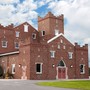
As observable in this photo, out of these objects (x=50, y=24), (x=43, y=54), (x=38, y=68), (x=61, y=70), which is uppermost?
(x=50, y=24)

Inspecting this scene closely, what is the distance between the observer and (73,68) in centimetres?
6328

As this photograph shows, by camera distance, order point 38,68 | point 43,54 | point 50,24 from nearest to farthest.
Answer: point 38,68 → point 43,54 → point 50,24

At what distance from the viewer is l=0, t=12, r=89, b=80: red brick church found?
5681cm

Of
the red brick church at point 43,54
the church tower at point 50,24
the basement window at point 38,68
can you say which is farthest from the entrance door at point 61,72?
the church tower at point 50,24

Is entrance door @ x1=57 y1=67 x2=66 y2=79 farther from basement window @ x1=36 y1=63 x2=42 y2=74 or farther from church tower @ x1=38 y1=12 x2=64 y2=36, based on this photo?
church tower @ x1=38 y1=12 x2=64 y2=36

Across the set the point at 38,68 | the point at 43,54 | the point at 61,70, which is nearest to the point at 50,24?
the point at 61,70

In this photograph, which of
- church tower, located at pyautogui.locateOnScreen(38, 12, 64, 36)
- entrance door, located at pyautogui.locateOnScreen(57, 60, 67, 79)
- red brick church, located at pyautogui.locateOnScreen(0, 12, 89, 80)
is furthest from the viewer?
church tower, located at pyautogui.locateOnScreen(38, 12, 64, 36)

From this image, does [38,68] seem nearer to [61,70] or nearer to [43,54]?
[43,54]

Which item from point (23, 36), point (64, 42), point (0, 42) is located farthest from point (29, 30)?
point (64, 42)

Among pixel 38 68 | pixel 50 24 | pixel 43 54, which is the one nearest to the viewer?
pixel 38 68

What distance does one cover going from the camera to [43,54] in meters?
57.9

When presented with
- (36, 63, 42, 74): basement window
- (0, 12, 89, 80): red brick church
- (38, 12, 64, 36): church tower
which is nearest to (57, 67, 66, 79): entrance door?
(0, 12, 89, 80): red brick church

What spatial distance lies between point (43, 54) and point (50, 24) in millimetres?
15382

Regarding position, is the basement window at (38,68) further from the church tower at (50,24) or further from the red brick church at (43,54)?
the church tower at (50,24)
